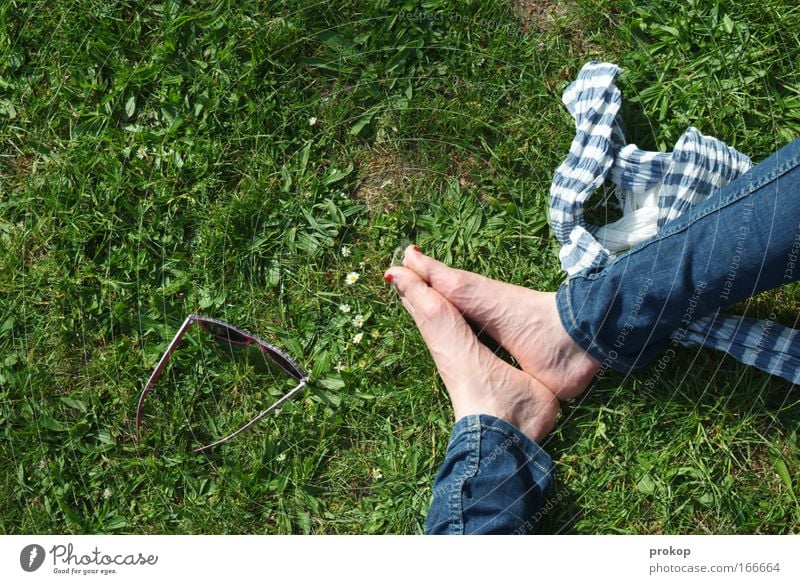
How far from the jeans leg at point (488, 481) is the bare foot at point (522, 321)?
0.14 meters

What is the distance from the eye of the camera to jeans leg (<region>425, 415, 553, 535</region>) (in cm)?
136

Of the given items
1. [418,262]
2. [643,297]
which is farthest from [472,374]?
[643,297]

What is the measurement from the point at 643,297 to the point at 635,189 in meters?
0.27

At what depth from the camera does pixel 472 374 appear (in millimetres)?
1462

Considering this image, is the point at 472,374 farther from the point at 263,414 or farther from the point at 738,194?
the point at 738,194

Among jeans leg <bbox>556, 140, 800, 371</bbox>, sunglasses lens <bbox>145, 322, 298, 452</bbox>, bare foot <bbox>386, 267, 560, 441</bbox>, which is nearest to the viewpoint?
jeans leg <bbox>556, 140, 800, 371</bbox>

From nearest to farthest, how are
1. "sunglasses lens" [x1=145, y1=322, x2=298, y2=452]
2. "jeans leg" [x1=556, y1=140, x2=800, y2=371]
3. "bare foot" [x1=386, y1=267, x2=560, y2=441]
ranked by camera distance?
"jeans leg" [x1=556, y1=140, x2=800, y2=371] → "bare foot" [x1=386, y1=267, x2=560, y2=441] → "sunglasses lens" [x1=145, y1=322, x2=298, y2=452]

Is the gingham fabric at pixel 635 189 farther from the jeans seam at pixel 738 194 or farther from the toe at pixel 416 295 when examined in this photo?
the toe at pixel 416 295

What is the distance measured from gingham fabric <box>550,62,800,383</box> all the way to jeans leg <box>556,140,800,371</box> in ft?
0.27

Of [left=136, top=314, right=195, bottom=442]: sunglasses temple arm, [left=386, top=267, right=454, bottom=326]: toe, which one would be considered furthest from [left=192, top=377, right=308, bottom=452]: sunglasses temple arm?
[left=386, top=267, right=454, bottom=326]: toe

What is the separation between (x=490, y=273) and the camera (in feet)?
5.12

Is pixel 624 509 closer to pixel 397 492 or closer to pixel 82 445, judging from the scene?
pixel 397 492

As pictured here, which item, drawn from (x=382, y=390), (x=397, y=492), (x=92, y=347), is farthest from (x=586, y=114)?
(x=92, y=347)
